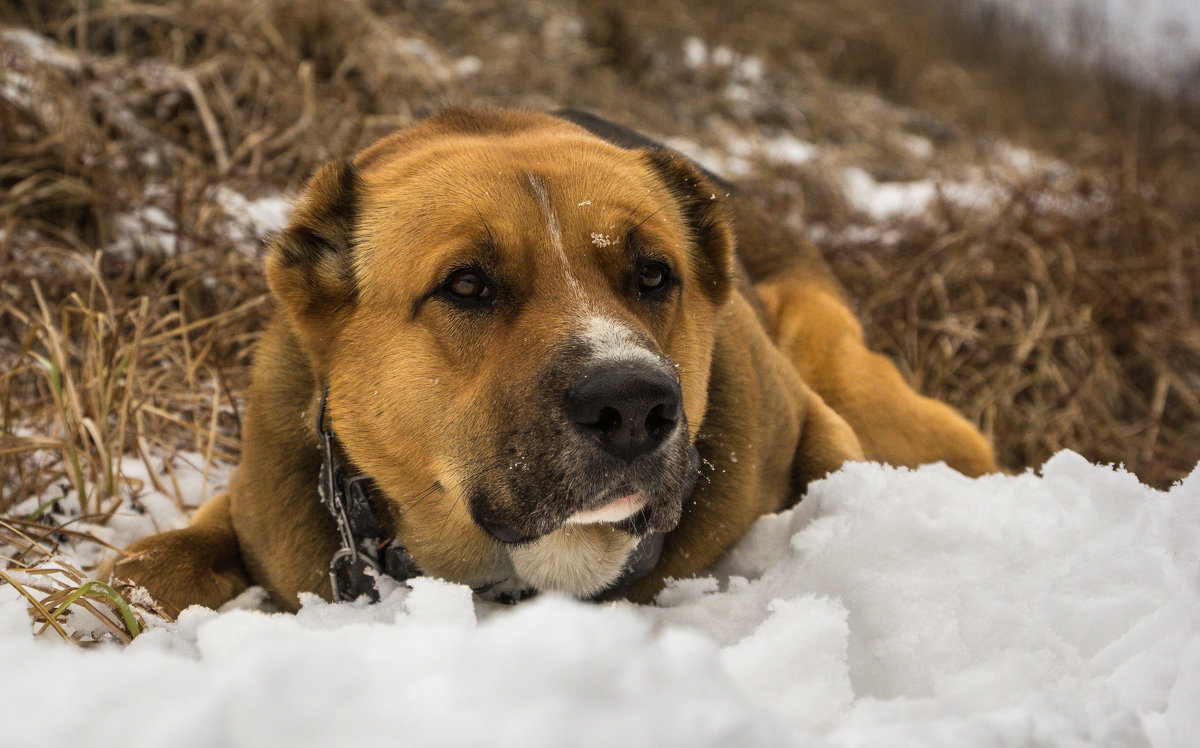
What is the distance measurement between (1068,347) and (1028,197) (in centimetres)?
167

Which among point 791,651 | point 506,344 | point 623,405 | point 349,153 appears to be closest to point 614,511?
point 623,405

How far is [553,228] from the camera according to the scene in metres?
2.29

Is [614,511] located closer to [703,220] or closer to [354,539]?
[354,539]

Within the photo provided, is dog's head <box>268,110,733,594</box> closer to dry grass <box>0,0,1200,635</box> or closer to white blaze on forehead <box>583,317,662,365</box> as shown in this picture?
white blaze on forehead <box>583,317,662,365</box>

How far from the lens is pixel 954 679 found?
1724mm

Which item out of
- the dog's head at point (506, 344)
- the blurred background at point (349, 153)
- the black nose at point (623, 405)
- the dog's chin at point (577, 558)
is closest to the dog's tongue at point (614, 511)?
the dog's head at point (506, 344)

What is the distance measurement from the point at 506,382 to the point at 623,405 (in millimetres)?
313

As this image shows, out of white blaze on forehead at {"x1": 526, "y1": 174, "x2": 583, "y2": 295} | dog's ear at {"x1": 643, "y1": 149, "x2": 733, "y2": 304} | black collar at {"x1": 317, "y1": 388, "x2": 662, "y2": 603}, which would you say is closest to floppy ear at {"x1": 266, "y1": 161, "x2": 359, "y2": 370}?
black collar at {"x1": 317, "y1": 388, "x2": 662, "y2": 603}

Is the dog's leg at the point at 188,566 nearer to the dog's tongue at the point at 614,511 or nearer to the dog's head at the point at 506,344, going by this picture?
the dog's head at the point at 506,344

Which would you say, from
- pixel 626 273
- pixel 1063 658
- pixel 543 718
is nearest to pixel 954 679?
pixel 1063 658

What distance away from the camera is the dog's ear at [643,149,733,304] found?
2752 millimetres

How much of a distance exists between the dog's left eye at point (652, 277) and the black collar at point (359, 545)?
2.11 feet

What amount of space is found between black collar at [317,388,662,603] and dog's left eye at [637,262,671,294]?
0.64 metres

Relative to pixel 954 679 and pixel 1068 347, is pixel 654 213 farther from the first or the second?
pixel 1068 347
